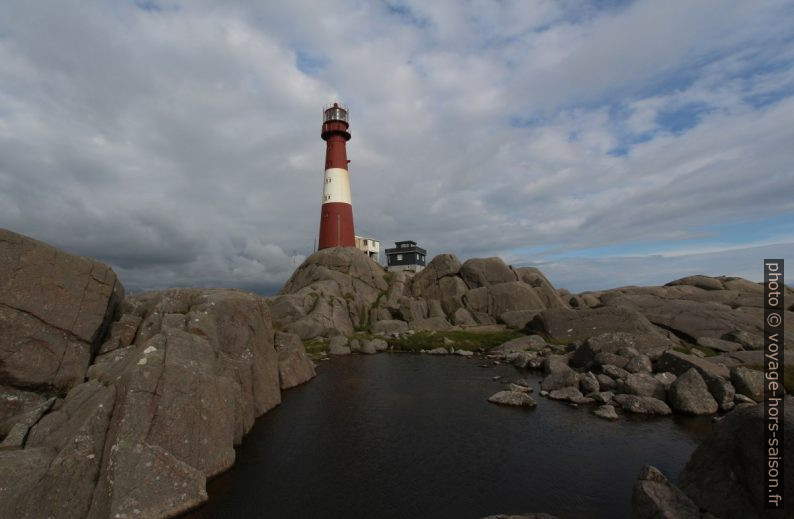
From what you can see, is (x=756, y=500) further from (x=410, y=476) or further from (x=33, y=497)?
(x=33, y=497)

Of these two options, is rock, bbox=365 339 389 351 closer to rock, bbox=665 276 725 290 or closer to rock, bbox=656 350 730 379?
rock, bbox=656 350 730 379

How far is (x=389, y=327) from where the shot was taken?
56156 mm

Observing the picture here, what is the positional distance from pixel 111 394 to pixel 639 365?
31.3m

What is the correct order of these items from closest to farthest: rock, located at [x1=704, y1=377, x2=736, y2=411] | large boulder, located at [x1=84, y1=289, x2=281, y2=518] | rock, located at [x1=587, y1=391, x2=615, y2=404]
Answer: large boulder, located at [x1=84, y1=289, x2=281, y2=518] < rock, located at [x1=704, y1=377, x2=736, y2=411] < rock, located at [x1=587, y1=391, x2=615, y2=404]

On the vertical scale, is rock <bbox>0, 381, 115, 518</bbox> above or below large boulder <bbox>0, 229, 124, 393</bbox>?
below

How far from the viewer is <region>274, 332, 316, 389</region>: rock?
2942 cm

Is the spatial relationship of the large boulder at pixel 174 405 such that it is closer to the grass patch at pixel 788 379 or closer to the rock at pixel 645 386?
the rock at pixel 645 386

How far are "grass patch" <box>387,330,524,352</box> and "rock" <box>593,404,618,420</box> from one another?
76.3 feet

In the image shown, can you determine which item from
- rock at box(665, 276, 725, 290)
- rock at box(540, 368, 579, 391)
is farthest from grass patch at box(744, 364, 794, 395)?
rock at box(665, 276, 725, 290)

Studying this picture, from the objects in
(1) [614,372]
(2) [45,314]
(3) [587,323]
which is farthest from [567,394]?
(2) [45,314]

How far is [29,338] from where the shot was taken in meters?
16.7

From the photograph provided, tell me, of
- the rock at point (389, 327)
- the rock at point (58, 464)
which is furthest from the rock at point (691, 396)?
the rock at point (389, 327)

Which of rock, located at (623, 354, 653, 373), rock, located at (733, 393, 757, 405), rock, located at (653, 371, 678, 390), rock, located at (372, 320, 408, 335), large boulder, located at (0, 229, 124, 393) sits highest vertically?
large boulder, located at (0, 229, 124, 393)

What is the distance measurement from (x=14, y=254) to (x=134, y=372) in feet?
28.0
